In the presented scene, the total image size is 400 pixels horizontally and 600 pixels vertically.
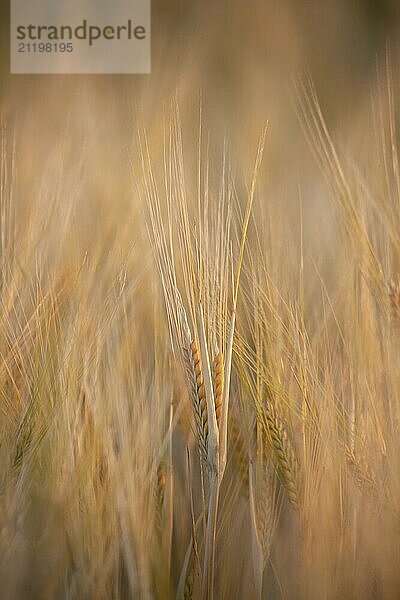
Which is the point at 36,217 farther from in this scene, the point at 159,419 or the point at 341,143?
the point at 341,143

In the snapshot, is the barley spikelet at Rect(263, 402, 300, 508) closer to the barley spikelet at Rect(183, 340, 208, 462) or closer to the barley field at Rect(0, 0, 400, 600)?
the barley field at Rect(0, 0, 400, 600)

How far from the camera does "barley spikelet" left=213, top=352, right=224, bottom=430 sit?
61.7 inches

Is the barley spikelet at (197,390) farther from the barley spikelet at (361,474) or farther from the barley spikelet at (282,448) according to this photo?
the barley spikelet at (361,474)

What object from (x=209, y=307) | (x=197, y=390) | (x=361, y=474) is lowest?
(x=361, y=474)

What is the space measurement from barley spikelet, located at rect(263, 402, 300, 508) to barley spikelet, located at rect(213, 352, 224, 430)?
130mm

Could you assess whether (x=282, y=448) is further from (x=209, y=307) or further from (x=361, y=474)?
(x=209, y=307)

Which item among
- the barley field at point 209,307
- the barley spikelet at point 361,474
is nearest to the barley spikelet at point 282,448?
the barley field at point 209,307

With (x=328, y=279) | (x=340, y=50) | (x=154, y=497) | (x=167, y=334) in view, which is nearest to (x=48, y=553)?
(x=154, y=497)

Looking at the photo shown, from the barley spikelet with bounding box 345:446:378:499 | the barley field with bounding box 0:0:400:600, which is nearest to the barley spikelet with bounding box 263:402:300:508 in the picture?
the barley field with bounding box 0:0:400:600

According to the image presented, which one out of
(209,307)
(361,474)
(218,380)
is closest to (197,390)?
(218,380)

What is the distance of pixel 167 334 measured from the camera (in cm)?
172

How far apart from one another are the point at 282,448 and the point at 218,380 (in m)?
0.21

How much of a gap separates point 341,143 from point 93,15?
61 cm

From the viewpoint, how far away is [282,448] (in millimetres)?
1641
